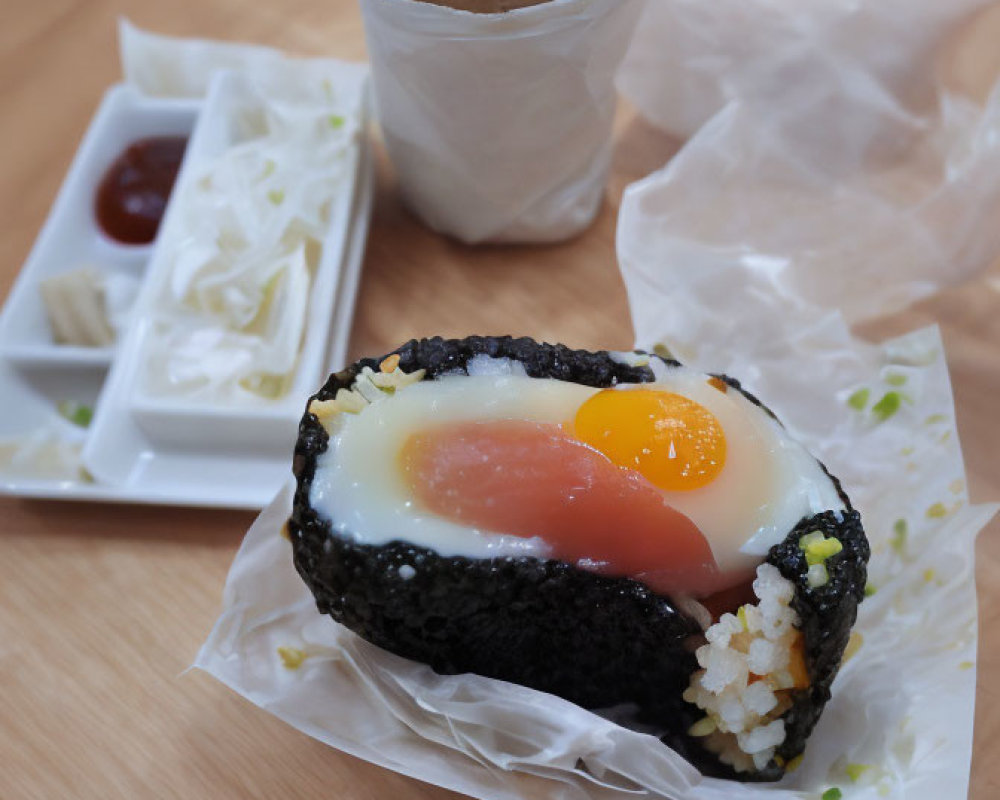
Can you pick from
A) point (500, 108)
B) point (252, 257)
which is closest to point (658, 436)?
point (500, 108)

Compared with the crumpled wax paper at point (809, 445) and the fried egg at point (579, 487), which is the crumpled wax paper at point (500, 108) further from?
the fried egg at point (579, 487)

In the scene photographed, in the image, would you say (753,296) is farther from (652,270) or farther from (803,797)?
(803,797)

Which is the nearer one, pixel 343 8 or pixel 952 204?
pixel 952 204

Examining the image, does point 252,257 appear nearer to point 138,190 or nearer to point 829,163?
point 138,190

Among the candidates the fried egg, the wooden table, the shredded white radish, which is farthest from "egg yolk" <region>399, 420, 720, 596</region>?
the shredded white radish

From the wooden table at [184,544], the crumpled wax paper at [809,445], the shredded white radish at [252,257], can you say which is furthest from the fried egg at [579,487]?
the shredded white radish at [252,257]

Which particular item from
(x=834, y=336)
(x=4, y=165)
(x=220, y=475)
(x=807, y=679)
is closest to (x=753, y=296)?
(x=834, y=336)
